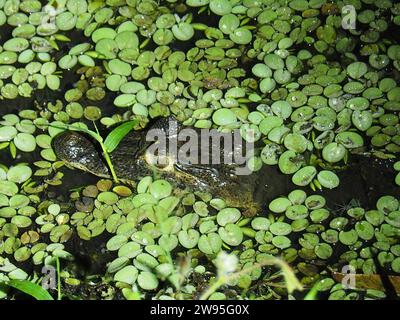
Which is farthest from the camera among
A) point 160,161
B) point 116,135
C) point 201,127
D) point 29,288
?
point 201,127

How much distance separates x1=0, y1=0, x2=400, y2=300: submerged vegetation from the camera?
2.42 meters

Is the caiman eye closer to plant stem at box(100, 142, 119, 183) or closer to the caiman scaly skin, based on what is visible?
the caiman scaly skin

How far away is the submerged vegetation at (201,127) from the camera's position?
2.42 metres

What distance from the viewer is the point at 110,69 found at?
9.95ft

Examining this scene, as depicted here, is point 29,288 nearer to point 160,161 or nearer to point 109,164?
point 109,164

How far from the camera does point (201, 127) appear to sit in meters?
2.80

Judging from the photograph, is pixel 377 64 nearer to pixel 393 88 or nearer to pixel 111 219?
pixel 393 88

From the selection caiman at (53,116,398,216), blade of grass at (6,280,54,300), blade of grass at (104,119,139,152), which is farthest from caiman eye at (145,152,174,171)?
blade of grass at (6,280,54,300)

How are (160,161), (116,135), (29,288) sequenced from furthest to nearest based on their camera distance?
1. (160,161)
2. (116,135)
3. (29,288)

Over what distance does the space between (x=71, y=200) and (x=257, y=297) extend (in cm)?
104

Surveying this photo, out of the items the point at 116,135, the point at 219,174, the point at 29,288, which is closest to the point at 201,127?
the point at 219,174

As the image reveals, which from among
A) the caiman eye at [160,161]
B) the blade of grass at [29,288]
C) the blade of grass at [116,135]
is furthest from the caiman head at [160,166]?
the blade of grass at [29,288]

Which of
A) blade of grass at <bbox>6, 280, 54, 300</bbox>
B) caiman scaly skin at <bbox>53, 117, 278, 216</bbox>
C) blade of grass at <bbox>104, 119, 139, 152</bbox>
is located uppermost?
blade of grass at <bbox>104, 119, 139, 152</bbox>

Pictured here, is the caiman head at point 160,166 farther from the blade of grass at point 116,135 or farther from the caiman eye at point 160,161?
the blade of grass at point 116,135
